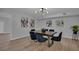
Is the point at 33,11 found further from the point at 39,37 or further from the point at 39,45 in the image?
the point at 39,45

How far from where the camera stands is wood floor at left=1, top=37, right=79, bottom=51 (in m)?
2.32

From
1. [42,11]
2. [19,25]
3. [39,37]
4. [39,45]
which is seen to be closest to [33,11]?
[42,11]

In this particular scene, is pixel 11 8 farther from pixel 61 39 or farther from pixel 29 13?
pixel 61 39

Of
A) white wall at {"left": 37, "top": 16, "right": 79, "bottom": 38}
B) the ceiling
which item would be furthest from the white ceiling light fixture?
white wall at {"left": 37, "top": 16, "right": 79, "bottom": 38}

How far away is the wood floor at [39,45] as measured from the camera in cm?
232

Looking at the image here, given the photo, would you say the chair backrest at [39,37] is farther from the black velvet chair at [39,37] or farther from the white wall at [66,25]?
the white wall at [66,25]

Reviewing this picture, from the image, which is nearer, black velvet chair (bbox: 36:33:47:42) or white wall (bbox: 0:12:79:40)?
white wall (bbox: 0:12:79:40)

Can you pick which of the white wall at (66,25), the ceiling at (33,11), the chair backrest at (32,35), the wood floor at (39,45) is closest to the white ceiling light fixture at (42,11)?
the ceiling at (33,11)

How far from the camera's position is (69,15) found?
231 cm

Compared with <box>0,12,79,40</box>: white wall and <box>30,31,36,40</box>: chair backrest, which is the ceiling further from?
<box>30,31,36,40</box>: chair backrest

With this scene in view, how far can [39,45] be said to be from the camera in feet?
7.71

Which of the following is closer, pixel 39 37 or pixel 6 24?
pixel 6 24
